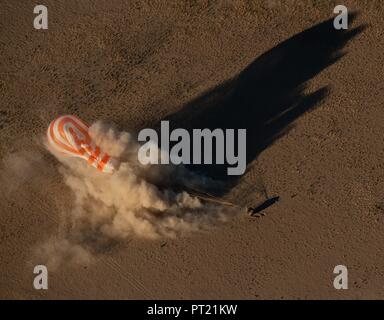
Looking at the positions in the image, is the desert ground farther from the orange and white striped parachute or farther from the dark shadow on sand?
the orange and white striped parachute

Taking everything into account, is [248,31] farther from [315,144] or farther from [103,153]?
[103,153]

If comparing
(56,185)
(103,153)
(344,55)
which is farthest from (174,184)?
(344,55)

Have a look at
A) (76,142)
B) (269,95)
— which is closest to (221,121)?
(269,95)

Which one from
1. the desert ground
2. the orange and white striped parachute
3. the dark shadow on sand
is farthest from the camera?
the dark shadow on sand

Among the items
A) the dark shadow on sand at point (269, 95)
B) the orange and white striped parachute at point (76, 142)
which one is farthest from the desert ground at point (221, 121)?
the orange and white striped parachute at point (76, 142)

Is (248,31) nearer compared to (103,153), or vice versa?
(103,153)

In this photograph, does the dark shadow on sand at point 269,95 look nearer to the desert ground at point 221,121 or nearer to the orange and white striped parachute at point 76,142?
the desert ground at point 221,121

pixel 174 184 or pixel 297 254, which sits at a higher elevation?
pixel 174 184

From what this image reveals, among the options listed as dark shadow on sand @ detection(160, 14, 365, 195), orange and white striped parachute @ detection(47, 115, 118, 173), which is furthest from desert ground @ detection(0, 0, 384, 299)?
orange and white striped parachute @ detection(47, 115, 118, 173)
